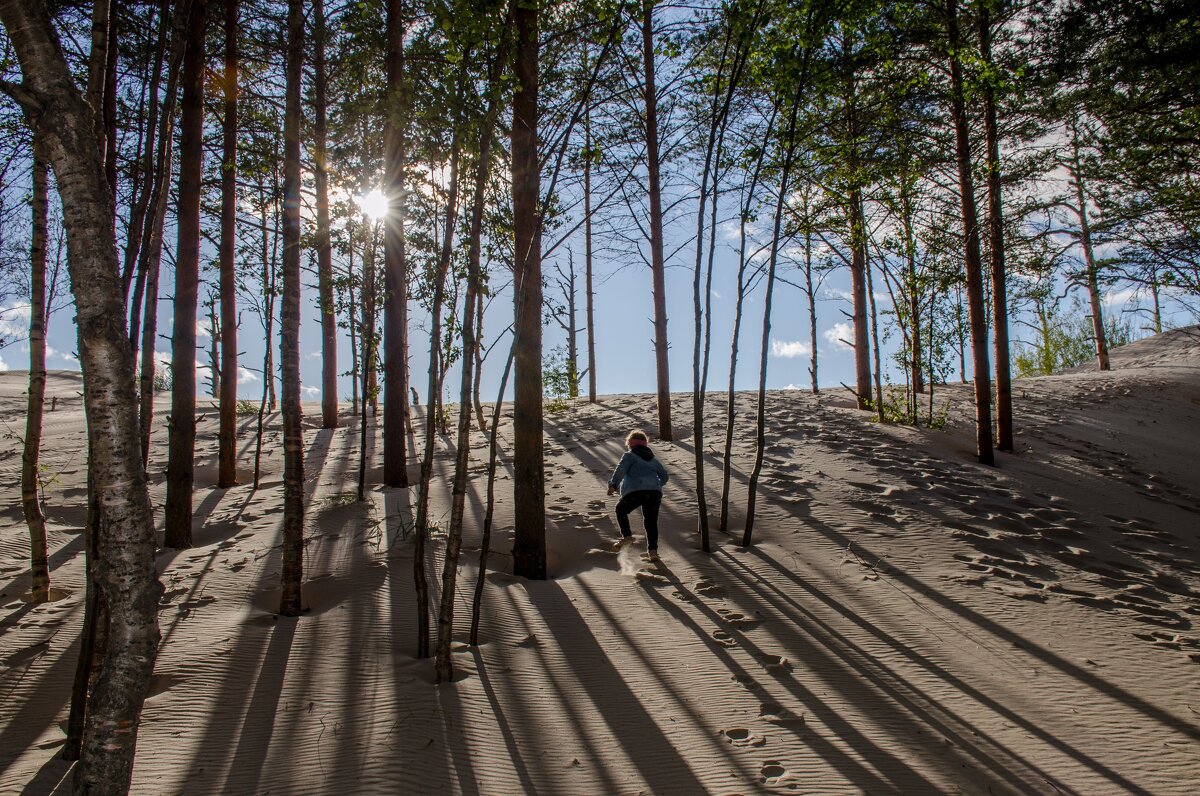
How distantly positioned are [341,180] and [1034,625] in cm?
1024

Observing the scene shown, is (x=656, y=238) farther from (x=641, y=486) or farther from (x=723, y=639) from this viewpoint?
(x=723, y=639)

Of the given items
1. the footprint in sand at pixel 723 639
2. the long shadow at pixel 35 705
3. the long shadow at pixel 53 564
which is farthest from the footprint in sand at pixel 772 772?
the long shadow at pixel 53 564

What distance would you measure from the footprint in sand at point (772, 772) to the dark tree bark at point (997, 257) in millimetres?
9592

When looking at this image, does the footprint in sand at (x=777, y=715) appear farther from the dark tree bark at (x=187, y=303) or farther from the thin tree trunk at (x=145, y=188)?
the dark tree bark at (x=187, y=303)

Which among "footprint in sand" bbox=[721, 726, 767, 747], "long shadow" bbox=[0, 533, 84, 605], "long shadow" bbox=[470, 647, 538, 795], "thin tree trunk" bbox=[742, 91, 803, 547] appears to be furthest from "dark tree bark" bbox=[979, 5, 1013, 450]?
"long shadow" bbox=[0, 533, 84, 605]

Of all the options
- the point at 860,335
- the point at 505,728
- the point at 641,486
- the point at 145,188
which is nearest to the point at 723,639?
the point at 505,728

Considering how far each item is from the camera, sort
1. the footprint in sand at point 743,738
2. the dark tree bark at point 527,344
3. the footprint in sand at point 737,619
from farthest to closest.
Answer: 1. the dark tree bark at point 527,344
2. the footprint in sand at point 737,619
3. the footprint in sand at point 743,738

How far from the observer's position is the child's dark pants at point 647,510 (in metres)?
6.57

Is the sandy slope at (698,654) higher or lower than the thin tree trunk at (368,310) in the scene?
lower

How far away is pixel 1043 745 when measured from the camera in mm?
3500

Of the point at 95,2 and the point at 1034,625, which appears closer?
the point at 95,2

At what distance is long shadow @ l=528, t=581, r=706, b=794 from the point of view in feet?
10.7

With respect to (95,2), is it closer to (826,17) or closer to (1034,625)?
(826,17)

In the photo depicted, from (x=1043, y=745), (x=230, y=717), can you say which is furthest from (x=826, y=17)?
(x=230, y=717)
